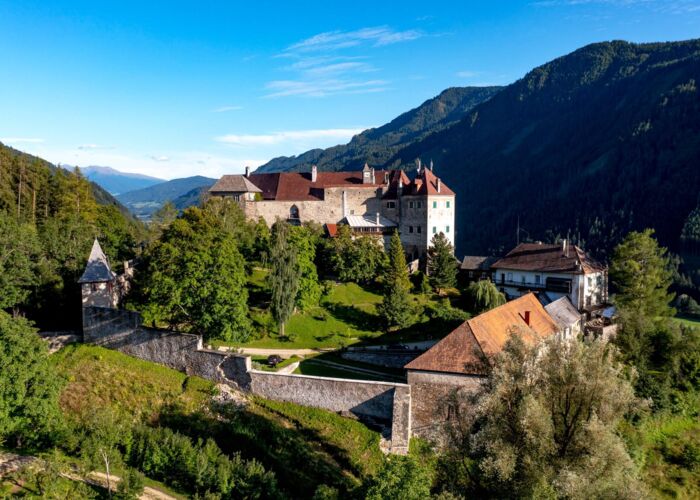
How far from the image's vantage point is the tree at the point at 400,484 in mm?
19797

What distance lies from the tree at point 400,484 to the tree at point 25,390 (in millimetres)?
18380

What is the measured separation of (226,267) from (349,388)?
12191mm

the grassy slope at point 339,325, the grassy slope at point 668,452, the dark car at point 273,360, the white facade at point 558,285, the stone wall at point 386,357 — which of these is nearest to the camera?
the grassy slope at point 668,452

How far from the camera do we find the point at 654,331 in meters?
42.1

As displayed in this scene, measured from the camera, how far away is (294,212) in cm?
6925

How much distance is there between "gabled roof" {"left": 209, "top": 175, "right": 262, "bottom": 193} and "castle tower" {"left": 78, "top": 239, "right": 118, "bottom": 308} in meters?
29.5

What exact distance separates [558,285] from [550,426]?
102 ft

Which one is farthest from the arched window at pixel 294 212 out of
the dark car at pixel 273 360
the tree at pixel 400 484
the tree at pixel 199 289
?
the tree at pixel 400 484

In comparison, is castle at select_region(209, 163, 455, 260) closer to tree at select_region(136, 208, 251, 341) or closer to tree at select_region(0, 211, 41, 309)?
tree at select_region(136, 208, 251, 341)

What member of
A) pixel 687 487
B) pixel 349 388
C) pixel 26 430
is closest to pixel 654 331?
pixel 687 487

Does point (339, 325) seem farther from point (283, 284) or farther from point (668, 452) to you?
point (668, 452)

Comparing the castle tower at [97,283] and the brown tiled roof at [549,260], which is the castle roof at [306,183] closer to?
the brown tiled roof at [549,260]

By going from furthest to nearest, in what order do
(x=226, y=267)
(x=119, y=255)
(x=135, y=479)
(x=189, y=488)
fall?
1. (x=119, y=255)
2. (x=226, y=267)
3. (x=189, y=488)
4. (x=135, y=479)

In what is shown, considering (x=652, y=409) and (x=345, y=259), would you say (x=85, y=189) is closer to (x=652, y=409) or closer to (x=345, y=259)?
(x=345, y=259)
